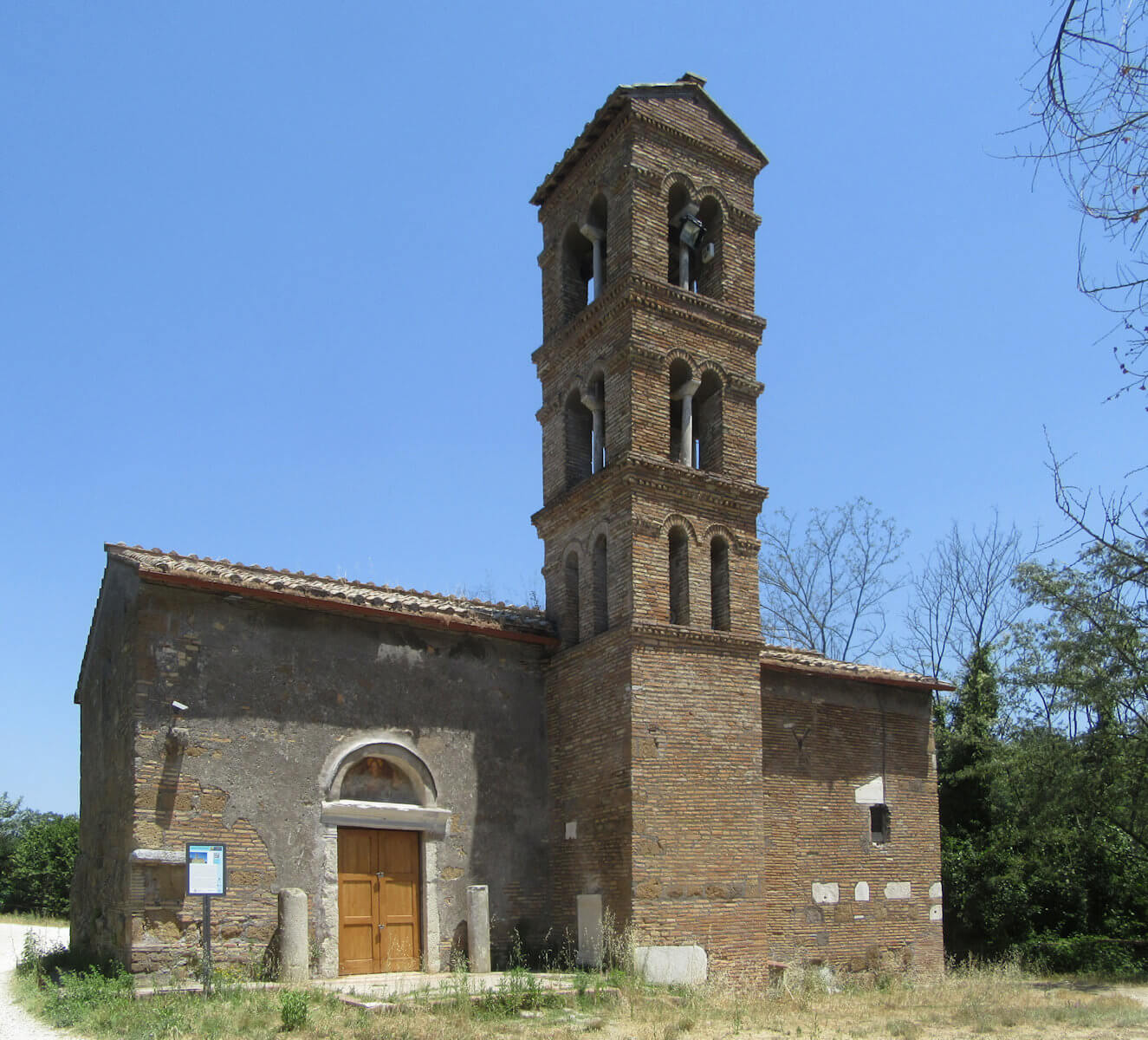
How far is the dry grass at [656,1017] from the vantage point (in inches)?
436

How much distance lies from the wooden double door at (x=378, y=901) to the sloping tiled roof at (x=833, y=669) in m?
6.13

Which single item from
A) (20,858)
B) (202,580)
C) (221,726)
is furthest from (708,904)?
(20,858)

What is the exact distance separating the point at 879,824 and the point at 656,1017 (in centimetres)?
771

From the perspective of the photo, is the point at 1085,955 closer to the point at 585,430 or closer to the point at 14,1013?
the point at 585,430

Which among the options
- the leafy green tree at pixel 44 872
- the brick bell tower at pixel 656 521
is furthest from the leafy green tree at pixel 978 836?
the leafy green tree at pixel 44 872

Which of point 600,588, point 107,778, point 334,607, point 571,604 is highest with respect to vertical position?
point 600,588

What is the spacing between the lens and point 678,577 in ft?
56.0

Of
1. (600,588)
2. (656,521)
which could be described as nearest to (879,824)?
(600,588)

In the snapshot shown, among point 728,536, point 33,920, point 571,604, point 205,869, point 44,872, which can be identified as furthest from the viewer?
point 44,872

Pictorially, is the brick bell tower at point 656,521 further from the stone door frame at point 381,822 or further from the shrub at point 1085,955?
the shrub at point 1085,955

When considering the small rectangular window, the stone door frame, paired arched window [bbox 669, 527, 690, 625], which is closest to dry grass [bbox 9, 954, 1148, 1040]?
the stone door frame

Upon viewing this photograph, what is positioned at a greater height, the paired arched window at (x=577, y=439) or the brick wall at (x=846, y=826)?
the paired arched window at (x=577, y=439)

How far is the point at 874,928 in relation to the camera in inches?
721

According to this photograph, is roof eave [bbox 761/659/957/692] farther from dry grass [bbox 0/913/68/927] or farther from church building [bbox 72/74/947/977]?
dry grass [bbox 0/913/68/927]
